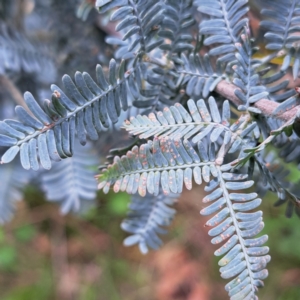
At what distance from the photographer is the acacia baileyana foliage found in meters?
0.26

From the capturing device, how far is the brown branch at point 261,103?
0.91 feet

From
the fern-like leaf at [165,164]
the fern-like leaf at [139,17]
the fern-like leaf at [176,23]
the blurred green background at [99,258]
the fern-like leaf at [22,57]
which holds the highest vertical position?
the fern-like leaf at [22,57]

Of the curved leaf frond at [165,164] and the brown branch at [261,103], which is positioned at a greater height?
the brown branch at [261,103]

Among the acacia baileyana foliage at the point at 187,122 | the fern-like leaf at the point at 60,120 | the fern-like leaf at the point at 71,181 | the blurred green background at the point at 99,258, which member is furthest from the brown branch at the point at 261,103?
the blurred green background at the point at 99,258

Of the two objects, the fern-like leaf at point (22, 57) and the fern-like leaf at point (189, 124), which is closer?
the fern-like leaf at point (189, 124)

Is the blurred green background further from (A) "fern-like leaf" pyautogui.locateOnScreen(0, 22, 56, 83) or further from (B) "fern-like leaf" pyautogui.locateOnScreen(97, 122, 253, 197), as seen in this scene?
(B) "fern-like leaf" pyautogui.locateOnScreen(97, 122, 253, 197)

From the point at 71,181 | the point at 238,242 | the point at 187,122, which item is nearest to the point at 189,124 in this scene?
the point at 187,122

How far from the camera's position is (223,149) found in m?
0.28

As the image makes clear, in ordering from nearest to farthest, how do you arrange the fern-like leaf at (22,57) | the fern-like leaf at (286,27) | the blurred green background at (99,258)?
the fern-like leaf at (286,27), the fern-like leaf at (22,57), the blurred green background at (99,258)

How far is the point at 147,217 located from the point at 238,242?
20cm

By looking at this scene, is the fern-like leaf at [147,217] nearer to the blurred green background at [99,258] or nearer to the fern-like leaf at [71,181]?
the fern-like leaf at [71,181]

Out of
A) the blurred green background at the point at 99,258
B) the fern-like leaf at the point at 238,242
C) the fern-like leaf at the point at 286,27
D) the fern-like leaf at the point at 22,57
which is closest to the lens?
the fern-like leaf at the point at 238,242

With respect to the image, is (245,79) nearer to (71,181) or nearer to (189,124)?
(189,124)

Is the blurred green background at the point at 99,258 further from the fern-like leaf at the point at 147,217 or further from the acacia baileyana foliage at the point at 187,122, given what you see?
the acacia baileyana foliage at the point at 187,122
